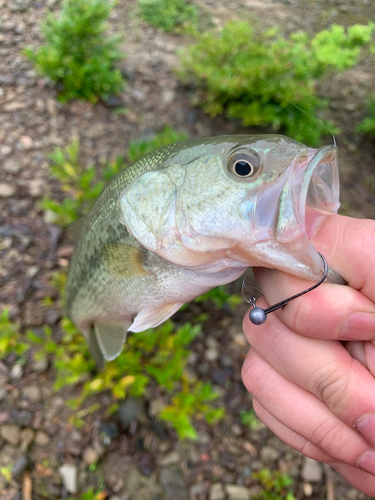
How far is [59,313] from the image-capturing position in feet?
7.95

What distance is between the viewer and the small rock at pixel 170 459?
6.62ft

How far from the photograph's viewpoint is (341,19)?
497cm

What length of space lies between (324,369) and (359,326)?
0.63 ft

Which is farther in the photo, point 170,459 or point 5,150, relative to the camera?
point 5,150

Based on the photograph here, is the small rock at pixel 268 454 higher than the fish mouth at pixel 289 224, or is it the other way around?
the fish mouth at pixel 289 224

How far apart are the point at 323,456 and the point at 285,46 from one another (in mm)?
3593

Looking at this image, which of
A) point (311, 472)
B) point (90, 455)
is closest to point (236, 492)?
point (311, 472)

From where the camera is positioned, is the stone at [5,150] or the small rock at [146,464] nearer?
the small rock at [146,464]

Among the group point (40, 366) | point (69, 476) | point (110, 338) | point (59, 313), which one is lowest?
point (69, 476)

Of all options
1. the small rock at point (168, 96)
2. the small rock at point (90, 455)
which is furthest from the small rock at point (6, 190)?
the small rock at point (90, 455)

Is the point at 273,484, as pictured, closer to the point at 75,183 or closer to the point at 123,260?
the point at 123,260

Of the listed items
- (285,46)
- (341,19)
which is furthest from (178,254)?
(341,19)

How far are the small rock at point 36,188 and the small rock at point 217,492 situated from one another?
2.48 meters

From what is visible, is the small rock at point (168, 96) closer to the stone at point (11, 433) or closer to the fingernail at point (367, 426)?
the stone at point (11, 433)
